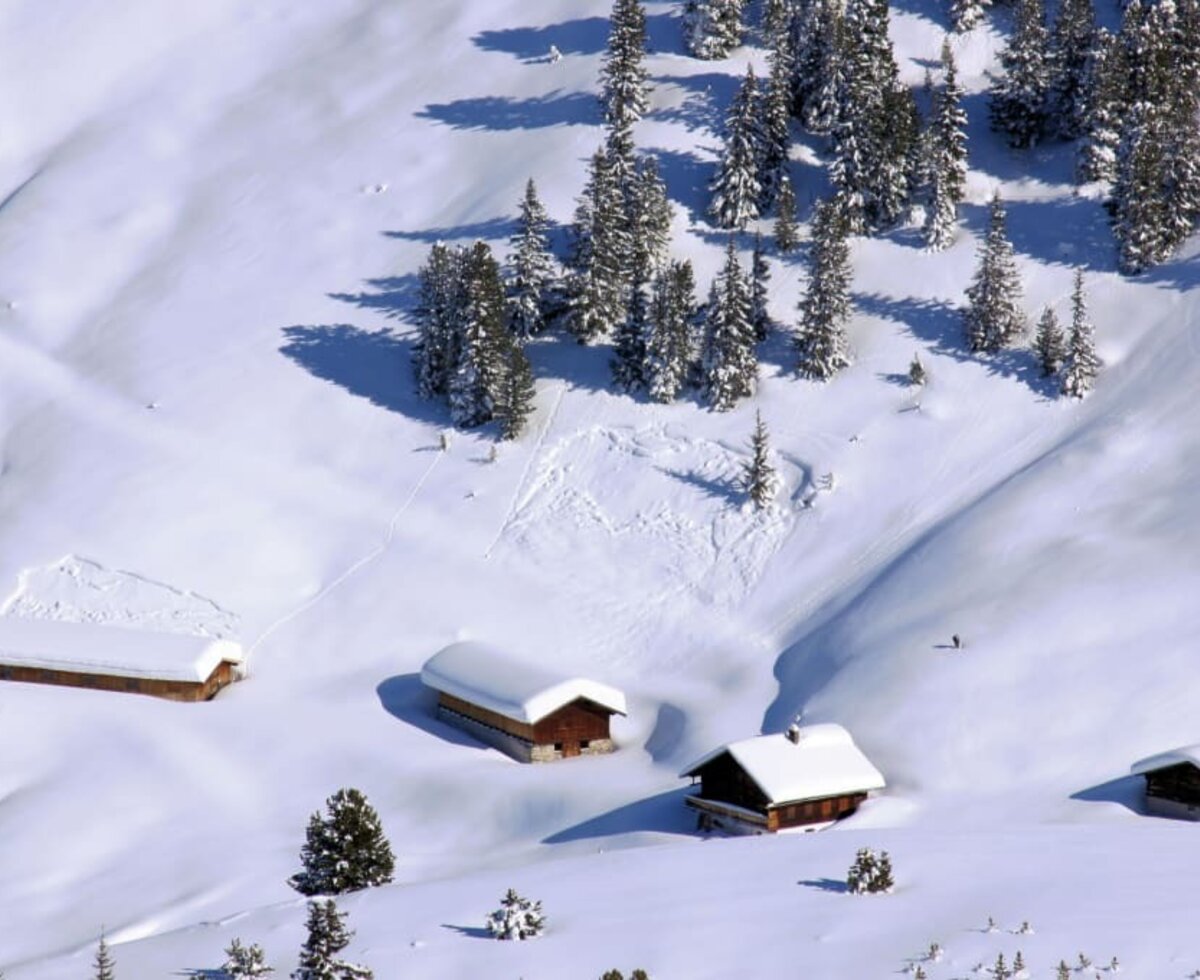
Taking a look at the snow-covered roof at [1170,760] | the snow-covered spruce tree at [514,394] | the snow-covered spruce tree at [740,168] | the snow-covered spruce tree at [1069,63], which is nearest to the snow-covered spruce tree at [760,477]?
the snow-covered spruce tree at [514,394]

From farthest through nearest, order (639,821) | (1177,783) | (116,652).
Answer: (116,652) → (639,821) → (1177,783)

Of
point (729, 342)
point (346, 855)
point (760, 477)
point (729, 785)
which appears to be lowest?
point (346, 855)

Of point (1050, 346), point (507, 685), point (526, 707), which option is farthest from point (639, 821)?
point (1050, 346)

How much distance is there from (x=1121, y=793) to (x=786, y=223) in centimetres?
3670

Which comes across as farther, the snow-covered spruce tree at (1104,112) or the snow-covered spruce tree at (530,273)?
the snow-covered spruce tree at (1104,112)

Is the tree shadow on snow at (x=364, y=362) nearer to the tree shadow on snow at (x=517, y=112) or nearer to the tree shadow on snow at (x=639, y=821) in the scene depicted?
the tree shadow on snow at (x=517, y=112)

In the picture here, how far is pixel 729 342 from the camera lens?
68.8 meters

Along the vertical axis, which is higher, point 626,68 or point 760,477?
point 626,68

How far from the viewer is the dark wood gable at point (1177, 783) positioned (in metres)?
44.1

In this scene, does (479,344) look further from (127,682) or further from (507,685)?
(127,682)

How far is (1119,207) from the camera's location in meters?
72.1

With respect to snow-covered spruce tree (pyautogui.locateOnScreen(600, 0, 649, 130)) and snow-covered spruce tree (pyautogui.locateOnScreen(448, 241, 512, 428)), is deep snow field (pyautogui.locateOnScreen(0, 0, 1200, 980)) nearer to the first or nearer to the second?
snow-covered spruce tree (pyautogui.locateOnScreen(448, 241, 512, 428))

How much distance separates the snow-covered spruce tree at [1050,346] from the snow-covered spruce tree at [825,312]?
7.95 metres

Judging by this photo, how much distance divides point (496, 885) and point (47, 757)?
2656 cm
